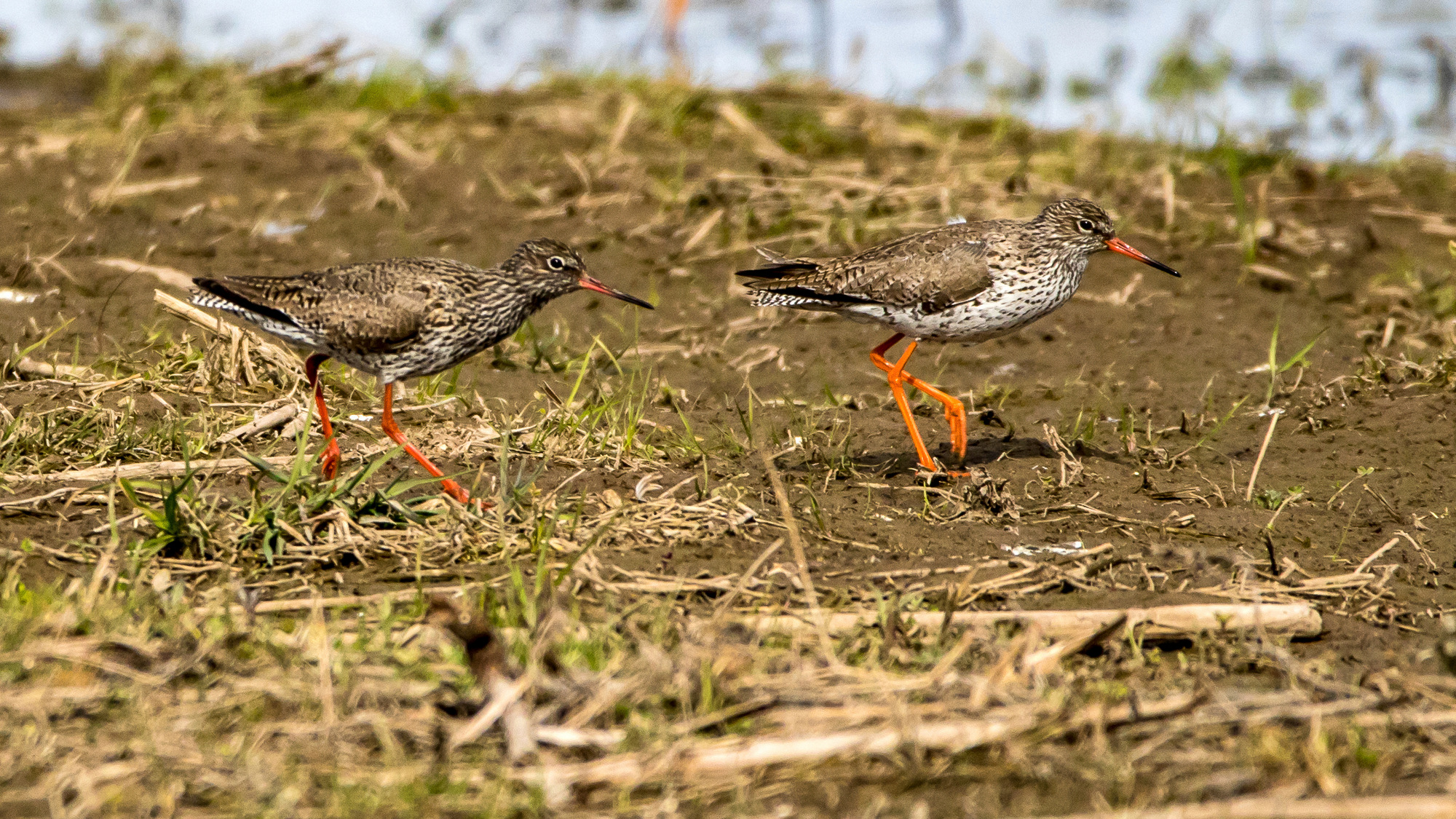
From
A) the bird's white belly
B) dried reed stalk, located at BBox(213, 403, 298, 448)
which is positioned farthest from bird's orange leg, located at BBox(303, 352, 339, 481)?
the bird's white belly

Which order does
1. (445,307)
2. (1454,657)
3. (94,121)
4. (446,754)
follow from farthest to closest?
(94,121) < (445,307) < (1454,657) < (446,754)

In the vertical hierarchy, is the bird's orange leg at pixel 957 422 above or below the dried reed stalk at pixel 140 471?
below

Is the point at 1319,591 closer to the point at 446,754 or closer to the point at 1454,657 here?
the point at 1454,657

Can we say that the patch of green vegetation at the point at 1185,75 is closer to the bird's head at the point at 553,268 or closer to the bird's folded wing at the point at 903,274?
the bird's folded wing at the point at 903,274

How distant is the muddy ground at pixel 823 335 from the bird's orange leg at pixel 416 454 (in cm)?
10

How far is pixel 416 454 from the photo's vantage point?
5391 millimetres

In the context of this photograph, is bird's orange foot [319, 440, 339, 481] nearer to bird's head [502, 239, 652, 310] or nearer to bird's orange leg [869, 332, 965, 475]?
bird's head [502, 239, 652, 310]

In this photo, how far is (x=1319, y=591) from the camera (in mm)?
4918

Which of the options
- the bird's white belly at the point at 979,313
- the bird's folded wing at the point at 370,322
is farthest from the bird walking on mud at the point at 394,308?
the bird's white belly at the point at 979,313

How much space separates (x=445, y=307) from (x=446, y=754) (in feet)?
8.00

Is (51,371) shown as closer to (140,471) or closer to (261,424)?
(261,424)

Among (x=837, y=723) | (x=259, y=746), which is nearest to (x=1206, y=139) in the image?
(x=837, y=723)

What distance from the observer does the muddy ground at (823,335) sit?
523 cm

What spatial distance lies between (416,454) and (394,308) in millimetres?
606
